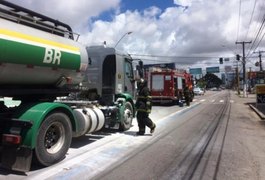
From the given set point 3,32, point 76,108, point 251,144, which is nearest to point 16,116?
point 3,32

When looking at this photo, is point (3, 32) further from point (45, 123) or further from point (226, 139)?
point (226, 139)

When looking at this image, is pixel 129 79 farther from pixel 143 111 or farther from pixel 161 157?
pixel 161 157

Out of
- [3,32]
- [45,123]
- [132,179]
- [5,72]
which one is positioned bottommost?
[132,179]

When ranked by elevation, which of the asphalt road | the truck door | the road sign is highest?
the road sign

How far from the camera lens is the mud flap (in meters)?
6.56

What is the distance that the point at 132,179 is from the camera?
6.35 metres

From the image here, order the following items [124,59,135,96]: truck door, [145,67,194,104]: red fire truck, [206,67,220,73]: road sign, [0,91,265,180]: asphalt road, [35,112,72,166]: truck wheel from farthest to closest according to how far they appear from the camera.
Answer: [206,67,220,73]: road sign < [145,67,194,104]: red fire truck < [124,59,135,96]: truck door < [35,112,72,166]: truck wheel < [0,91,265,180]: asphalt road

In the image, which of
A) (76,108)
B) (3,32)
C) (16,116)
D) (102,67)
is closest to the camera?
(3,32)

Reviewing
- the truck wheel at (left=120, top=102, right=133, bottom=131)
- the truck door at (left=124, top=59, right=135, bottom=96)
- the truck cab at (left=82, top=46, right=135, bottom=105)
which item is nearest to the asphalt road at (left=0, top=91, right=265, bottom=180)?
the truck wheel at (left=120, top=102, right=133, bottom=131)

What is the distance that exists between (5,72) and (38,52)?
869 mm

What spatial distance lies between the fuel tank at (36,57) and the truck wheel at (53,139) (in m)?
0.95

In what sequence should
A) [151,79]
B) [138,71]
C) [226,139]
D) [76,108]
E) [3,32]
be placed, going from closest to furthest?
[3,32]
[76,108]
[226,139]
[138,71]
[151,79]

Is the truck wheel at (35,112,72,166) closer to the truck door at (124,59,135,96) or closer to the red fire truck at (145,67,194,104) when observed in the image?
the truck door at (124,59,135,96)

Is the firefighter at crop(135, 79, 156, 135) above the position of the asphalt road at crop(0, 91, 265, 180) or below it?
above
